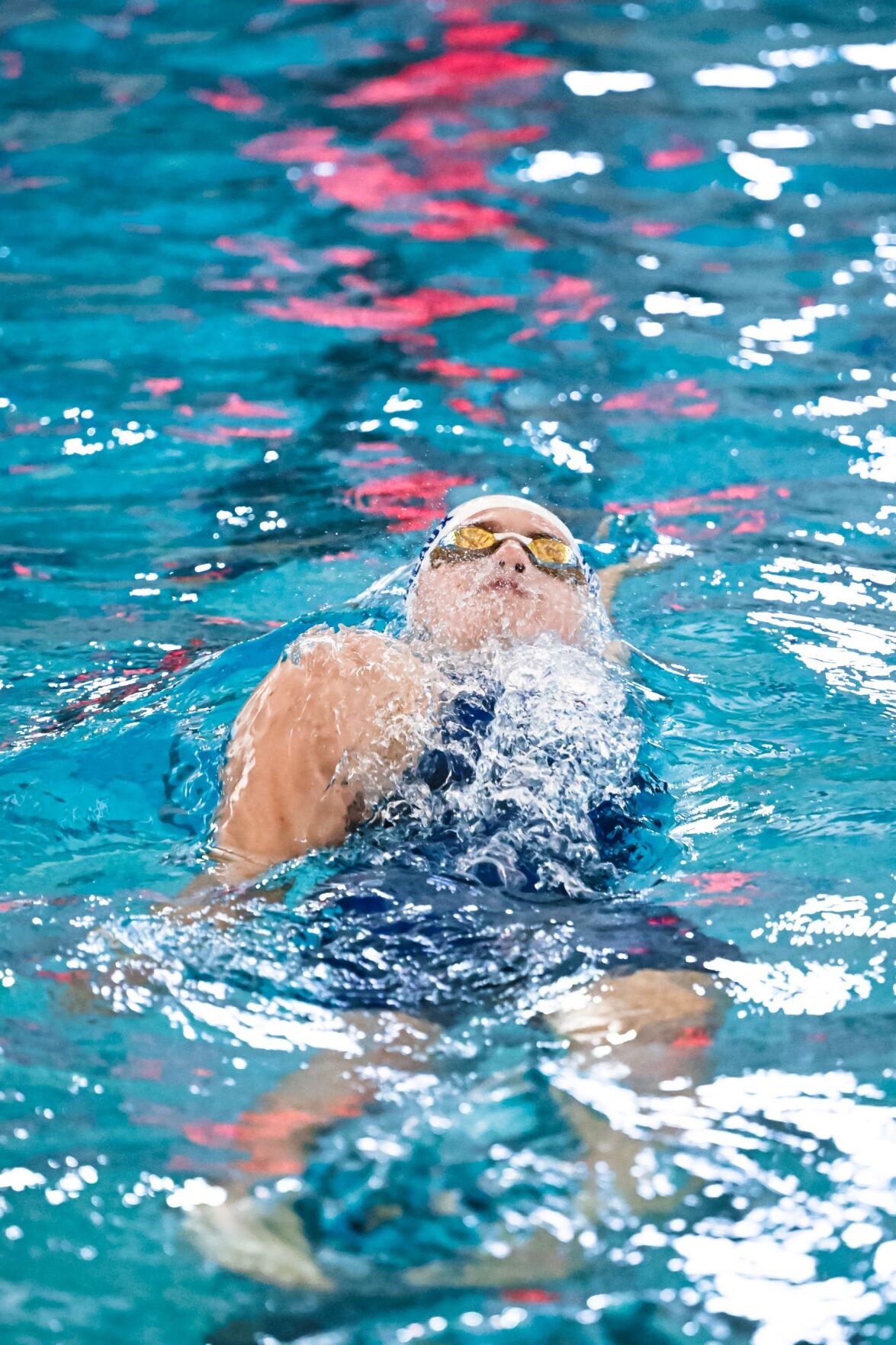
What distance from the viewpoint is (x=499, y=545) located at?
321 cm

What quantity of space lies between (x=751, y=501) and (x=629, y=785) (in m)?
2.75

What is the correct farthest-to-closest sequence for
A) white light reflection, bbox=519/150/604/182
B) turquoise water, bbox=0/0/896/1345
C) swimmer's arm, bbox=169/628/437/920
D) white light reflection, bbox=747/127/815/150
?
white light reflection, bbox=747/127/815/150, white light reflection, bbox=519/150/604/182, swimmer's arm, bbox=169/628/437/920, turquoise water, bbox=0/0/896/1345

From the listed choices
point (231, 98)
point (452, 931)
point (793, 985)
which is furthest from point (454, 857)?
point (231, 98)

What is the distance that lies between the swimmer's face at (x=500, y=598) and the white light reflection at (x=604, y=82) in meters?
6.30

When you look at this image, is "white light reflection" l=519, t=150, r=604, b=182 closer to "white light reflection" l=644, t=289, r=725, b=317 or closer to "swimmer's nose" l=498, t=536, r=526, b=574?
"white light reflection" l=644, t=289, r=725, b=317

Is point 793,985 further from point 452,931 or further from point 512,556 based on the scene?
point 512,556

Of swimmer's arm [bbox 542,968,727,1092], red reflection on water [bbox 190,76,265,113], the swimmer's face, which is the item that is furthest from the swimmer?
red reflection on water [bbox 190,76,265,113]

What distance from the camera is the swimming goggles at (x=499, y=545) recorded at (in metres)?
3.22

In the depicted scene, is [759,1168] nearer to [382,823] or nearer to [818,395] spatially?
[382,823]

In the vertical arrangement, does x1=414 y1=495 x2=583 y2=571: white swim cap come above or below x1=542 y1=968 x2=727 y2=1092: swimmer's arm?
above

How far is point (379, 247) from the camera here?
24.2ft

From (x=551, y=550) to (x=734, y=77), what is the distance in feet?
23.0

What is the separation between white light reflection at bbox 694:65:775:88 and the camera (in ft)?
29.4

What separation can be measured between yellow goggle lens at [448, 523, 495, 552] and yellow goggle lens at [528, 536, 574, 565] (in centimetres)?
10
